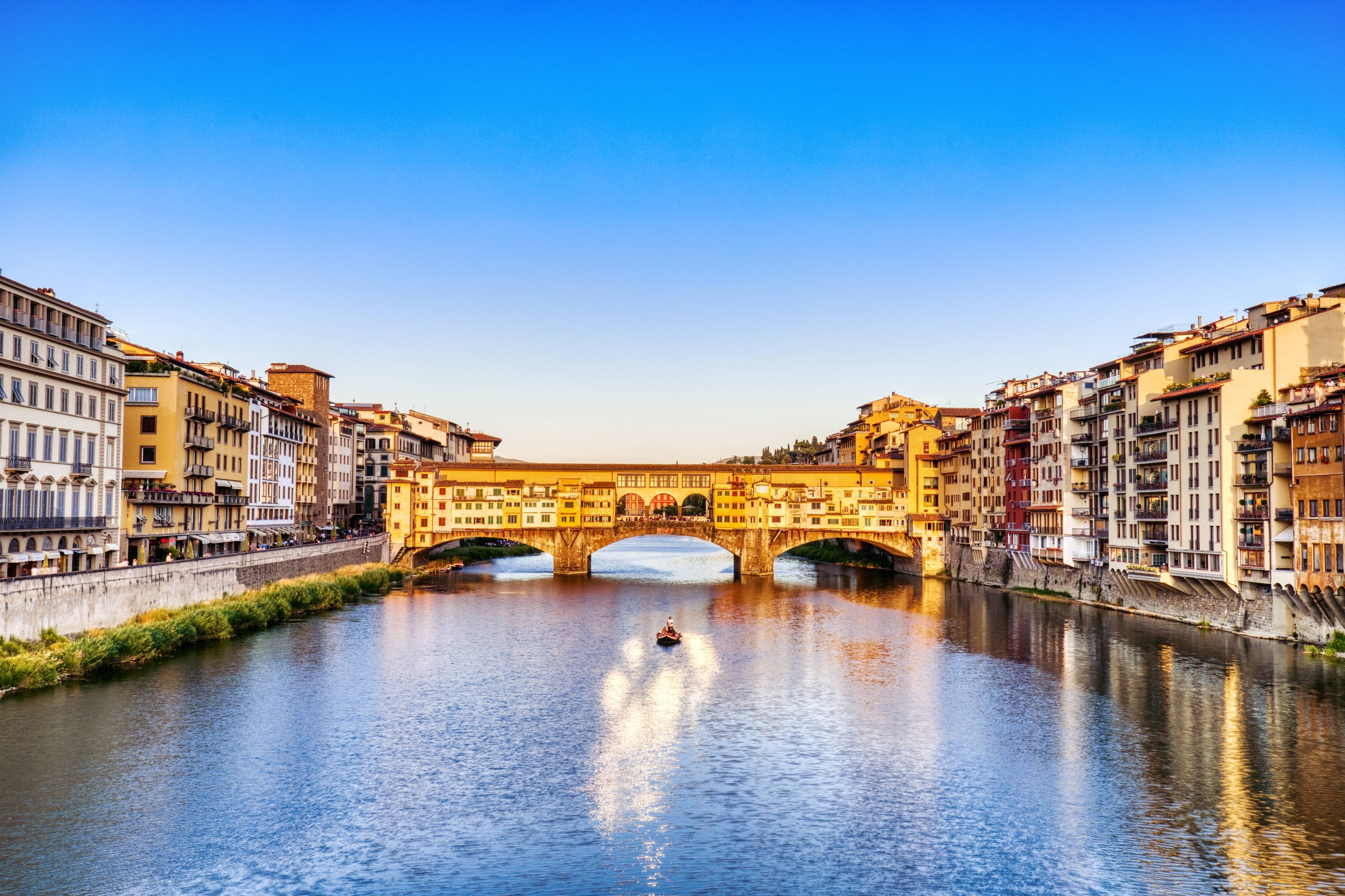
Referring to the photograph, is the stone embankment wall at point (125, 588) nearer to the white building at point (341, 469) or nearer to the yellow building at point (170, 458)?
the yellow building at point (170, 458)

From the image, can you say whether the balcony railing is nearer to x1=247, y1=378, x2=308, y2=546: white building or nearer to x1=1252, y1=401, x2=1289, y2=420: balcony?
x1=247, y1=378, x2=308, y2=546: white building

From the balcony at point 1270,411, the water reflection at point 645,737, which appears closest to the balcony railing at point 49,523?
the water reflection at point 645,737

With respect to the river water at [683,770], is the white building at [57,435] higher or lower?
higher

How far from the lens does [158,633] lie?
46.1 m

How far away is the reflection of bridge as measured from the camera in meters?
101

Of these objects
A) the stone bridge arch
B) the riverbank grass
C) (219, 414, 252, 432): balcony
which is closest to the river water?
the riverbank grass

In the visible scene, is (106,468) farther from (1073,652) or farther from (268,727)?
(1073,652)

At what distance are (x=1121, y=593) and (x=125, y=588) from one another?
5432 centimetres

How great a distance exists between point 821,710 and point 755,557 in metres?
61.7

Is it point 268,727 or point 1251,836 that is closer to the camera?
point 1251,836

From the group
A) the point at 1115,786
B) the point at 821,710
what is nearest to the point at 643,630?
the point at 821,710

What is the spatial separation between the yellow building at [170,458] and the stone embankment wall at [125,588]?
14.0ft

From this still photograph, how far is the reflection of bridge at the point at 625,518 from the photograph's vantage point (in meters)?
101

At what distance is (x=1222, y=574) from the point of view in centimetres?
5369
